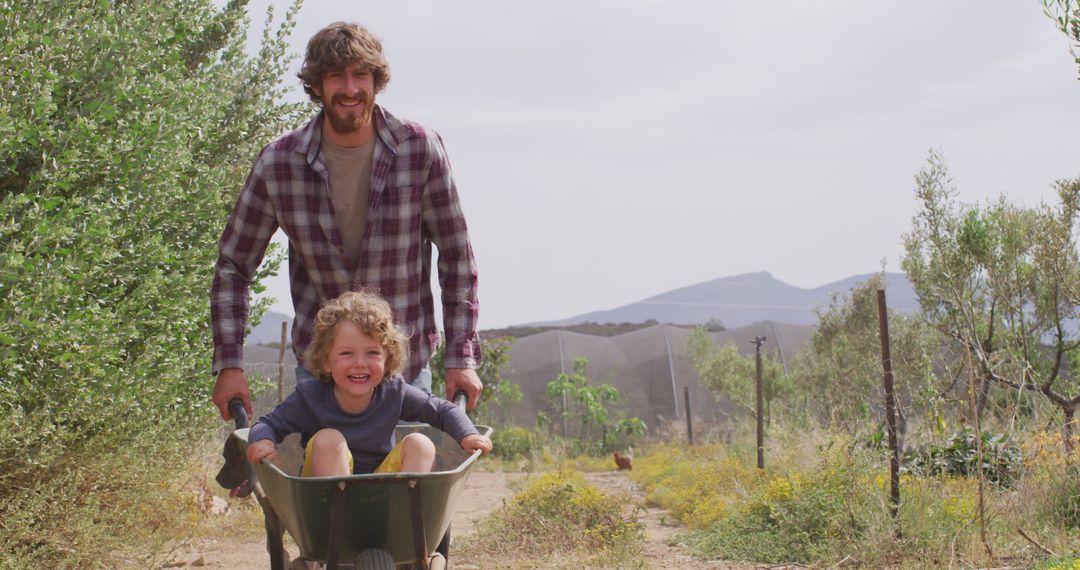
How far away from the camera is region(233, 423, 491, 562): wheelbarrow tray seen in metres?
2.57

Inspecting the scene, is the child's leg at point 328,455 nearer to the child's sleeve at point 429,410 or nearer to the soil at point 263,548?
the child's sleeve at point 429,410

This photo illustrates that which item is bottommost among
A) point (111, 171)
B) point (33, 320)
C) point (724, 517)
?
point (724, 517)

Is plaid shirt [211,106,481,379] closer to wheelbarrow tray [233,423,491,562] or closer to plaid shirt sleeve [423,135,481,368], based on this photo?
plaid shirt sleeve [423,135,481,368]

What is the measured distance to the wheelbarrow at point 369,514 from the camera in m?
2.58

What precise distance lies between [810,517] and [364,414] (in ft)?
14.6

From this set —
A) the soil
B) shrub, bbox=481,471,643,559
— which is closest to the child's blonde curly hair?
the soil

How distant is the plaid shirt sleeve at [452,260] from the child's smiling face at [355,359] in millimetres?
468

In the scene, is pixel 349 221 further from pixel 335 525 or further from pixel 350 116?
pixel 335 525

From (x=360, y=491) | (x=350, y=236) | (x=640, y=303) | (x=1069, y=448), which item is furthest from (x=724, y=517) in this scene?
(x=640, y=303)

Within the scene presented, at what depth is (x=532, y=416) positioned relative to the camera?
2433 centimetres

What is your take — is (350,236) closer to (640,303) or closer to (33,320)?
(33,320)

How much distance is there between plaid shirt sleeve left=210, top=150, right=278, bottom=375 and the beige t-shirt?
24 centimetres

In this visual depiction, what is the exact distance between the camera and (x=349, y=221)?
3.38 m

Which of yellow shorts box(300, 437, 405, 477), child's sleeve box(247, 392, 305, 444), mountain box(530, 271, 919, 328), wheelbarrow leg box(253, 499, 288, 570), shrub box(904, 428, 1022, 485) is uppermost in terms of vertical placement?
mountain box(530, 271, 919, 328)
